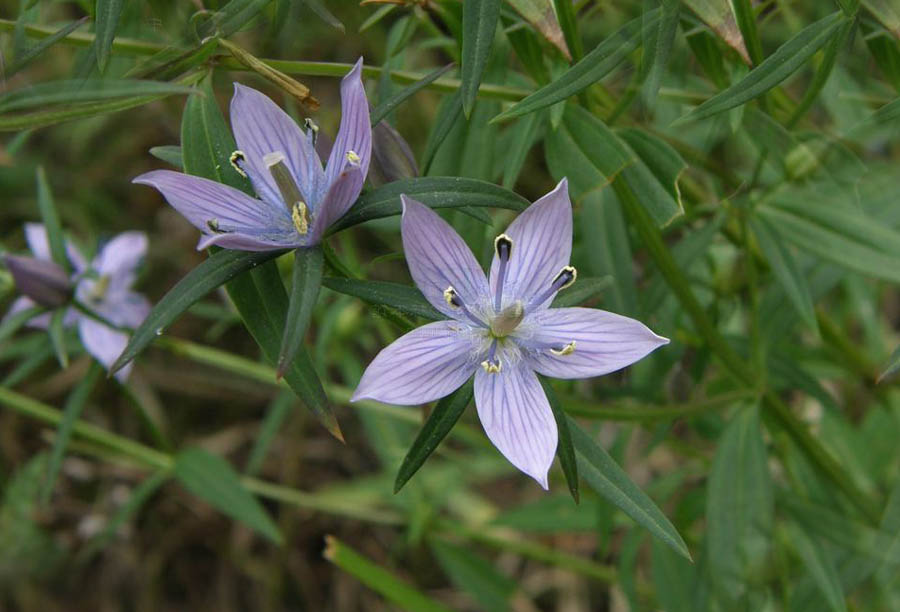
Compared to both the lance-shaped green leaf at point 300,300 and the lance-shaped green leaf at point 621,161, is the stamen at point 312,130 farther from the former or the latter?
the lance-shaped green leaf at point 621,161

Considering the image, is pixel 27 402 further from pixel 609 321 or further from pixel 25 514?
pixel 609 321

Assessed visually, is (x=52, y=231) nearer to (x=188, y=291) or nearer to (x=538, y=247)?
(x=188, y=291)

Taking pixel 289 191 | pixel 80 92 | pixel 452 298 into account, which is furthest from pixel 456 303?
pixel 80 92

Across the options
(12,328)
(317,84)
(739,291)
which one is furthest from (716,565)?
(317,84)

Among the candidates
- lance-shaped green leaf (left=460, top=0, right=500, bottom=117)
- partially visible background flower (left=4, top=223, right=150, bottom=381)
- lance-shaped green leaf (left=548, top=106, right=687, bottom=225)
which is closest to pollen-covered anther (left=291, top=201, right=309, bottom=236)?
lance-shaped green leaf (left=460, top=0, right=500, bottom=117)

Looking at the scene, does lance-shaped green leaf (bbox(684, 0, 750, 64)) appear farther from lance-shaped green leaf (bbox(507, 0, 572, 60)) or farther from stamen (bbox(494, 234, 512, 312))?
stamen (bbox(494, 234, 512, 312))

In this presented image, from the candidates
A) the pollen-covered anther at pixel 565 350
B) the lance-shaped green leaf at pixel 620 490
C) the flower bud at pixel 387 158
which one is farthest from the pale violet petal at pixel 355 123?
the lance-shaped green leaf at pixel 620 490

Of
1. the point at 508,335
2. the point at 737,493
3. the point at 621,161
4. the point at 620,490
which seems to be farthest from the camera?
the point at 737,493
